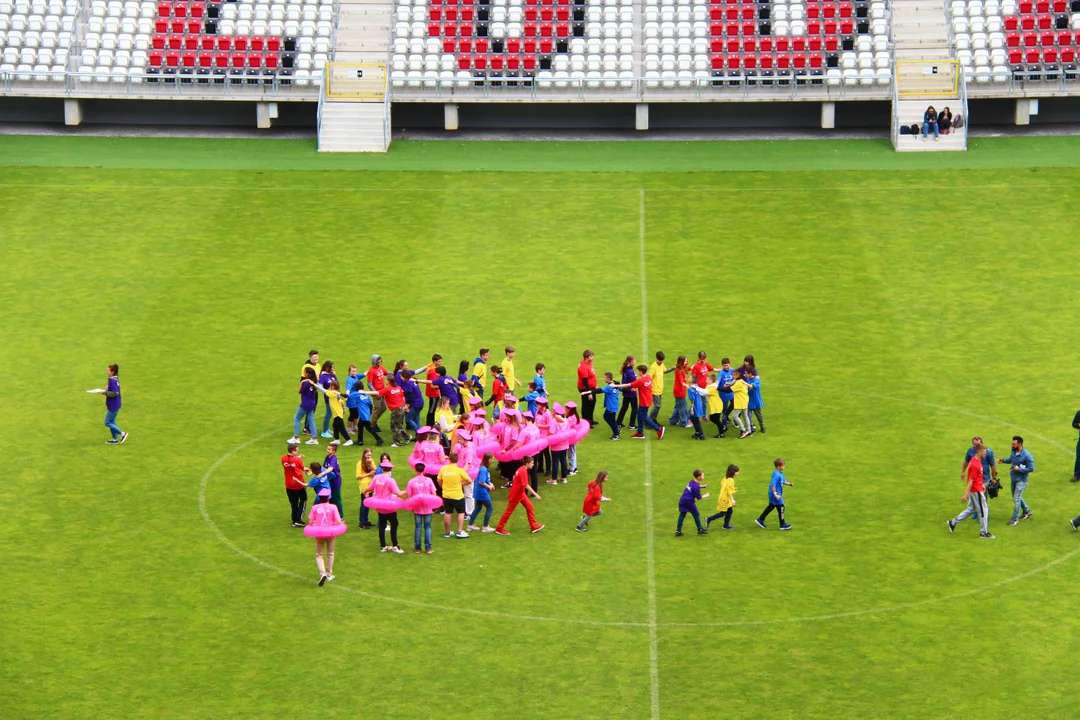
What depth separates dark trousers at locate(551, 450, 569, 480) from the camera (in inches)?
1348

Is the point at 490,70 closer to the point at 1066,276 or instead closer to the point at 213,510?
the point at 1066,276

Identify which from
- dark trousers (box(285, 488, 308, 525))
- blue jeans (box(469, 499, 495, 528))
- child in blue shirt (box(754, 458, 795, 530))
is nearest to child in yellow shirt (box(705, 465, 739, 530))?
child in blue shirt (box(754, 458, 795, 530))

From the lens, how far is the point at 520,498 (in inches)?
1259

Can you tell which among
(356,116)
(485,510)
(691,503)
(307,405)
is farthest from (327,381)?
(356,116)

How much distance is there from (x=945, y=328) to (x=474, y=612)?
18078 millimetres

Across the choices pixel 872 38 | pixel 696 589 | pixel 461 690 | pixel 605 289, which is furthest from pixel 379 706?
pixel 872 38

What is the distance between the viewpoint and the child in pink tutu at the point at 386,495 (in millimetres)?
30641

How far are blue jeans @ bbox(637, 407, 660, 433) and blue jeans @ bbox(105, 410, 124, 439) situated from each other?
10833mm

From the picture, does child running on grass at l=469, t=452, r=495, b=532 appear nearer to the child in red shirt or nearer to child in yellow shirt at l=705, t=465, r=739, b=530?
the child in red shirt

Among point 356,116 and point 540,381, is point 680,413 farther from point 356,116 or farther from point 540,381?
point 356,116

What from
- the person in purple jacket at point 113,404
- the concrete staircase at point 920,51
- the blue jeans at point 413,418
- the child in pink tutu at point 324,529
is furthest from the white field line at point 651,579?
the concrete staircase at point 920,51

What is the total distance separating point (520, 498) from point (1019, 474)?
915 centimetres

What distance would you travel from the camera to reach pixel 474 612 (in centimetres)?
2902

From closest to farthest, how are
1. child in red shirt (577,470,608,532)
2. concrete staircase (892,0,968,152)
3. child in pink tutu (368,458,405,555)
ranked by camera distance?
child in pink tutu (368,458,405,555)
child in red shirt (577,470,608,532)
concrete staircase (892,0,968,152)
